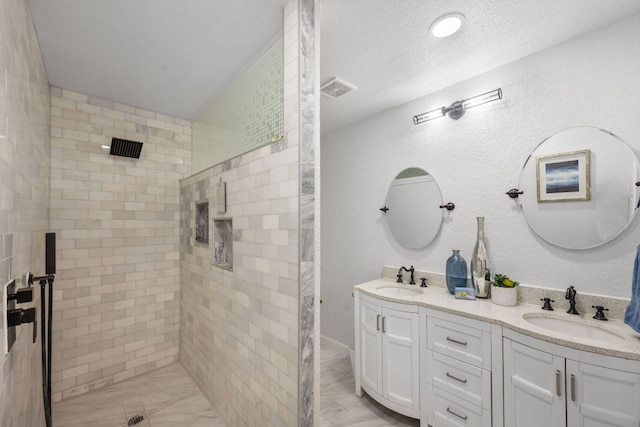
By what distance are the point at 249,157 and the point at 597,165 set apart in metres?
2.12

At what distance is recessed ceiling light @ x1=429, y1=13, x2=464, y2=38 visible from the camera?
1459 millimetres

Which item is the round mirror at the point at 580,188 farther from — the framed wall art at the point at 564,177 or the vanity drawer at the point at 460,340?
the vanity drawer at the point at 460,340

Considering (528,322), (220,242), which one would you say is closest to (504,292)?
(528,322)

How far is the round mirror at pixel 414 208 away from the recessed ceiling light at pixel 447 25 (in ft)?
3.61

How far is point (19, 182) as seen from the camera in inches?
44.3

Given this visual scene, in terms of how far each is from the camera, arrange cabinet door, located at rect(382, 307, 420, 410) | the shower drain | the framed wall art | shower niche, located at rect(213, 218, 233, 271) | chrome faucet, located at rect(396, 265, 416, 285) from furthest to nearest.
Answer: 1. chrome faucet, located at rect(396, 265, 416, 285)
2. shower niche, located at rect(213, 218, 233, 271)
3. the shower drain
4. cabinet door, located at rect(382, 307, 420, 410)
5. the framed wall art

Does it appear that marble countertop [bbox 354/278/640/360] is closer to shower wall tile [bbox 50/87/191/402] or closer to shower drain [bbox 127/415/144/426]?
shower drain [bbox 127/415/144/426]

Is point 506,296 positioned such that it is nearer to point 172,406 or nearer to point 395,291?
point 395,291

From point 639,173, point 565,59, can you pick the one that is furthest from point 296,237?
point 565,59

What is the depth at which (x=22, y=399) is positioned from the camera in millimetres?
1101

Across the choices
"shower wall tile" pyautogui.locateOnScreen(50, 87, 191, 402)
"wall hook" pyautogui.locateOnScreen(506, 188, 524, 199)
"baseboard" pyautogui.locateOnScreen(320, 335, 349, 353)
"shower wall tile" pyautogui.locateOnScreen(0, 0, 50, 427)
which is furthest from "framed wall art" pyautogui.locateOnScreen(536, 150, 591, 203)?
"shower wall tile" pyautogui.locateOnScreen(50, 87, 191, 402)

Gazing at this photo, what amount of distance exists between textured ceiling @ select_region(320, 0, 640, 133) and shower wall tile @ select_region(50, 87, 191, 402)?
197 cm

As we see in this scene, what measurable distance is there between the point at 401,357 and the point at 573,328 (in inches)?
40.6

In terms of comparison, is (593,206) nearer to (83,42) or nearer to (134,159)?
(83,42)
